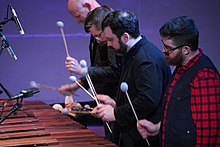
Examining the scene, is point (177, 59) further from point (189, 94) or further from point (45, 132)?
point (45, 132)

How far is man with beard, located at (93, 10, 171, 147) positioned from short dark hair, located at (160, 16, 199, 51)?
366 millimetres

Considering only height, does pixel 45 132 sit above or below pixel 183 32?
below

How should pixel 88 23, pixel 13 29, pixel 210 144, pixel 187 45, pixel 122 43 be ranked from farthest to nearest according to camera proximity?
pixel 13 29 < pixel 88 23 < pixel 122 43 < pixel 187 45 < pixel 210 144

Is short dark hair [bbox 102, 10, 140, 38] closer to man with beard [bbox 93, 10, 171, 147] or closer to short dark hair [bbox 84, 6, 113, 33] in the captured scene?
man with beard [bbox 93, 10, 171, 147]

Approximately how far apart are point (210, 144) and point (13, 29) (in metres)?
3.89

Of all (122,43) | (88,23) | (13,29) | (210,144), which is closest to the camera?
(210,144)

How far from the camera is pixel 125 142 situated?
245 cm

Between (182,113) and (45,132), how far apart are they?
0.83 meters

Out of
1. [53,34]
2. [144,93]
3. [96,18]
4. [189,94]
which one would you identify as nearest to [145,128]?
[144,93]

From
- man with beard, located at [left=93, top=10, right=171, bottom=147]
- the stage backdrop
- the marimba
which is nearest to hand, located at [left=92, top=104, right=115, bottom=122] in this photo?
man with beard, located at [left=93, top=10, right=171, bottom=147]

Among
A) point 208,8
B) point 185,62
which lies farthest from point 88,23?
point 208,8

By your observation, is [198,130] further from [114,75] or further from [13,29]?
[13,29]

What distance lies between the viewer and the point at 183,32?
195 centimetres

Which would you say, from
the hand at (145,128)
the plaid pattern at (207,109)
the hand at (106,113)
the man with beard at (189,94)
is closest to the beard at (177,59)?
the man with beard at (189,94)
